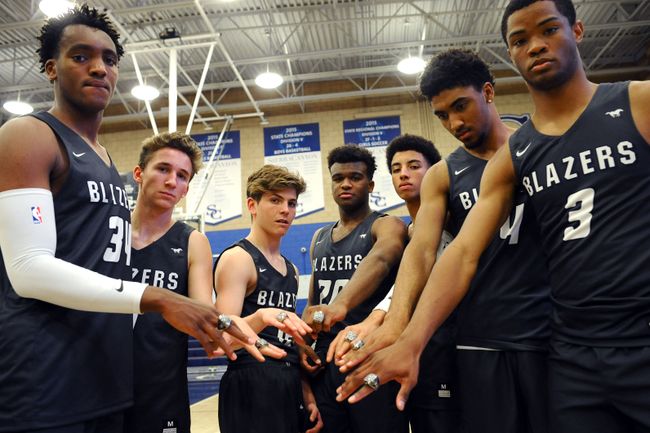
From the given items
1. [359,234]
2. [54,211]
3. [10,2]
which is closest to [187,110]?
[10,2]

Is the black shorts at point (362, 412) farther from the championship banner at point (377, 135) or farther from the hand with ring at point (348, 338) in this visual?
the championship banner at point (377, 135)

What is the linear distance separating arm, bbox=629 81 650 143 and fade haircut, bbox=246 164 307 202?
1959 millimetres

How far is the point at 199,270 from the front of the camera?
2.51 meters

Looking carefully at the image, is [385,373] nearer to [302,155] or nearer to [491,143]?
[491,143]

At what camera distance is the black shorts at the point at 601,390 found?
1439mm

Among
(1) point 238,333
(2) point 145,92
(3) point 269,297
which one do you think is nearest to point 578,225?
(1) point 238,333

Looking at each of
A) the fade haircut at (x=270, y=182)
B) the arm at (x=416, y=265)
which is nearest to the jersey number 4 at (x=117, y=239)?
the arm at (x=416, y=265)

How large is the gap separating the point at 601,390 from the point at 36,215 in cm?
194

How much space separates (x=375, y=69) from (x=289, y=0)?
3.25 m

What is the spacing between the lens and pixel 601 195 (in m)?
1.57

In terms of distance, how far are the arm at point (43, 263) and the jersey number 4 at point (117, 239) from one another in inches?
10.7

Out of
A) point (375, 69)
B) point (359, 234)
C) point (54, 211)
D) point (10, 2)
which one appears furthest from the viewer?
point (375, 69)

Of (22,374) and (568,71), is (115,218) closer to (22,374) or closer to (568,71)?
(22,374)

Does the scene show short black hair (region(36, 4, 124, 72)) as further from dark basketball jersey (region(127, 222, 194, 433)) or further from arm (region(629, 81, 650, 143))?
arm (region(629, 81, 650, 143))
